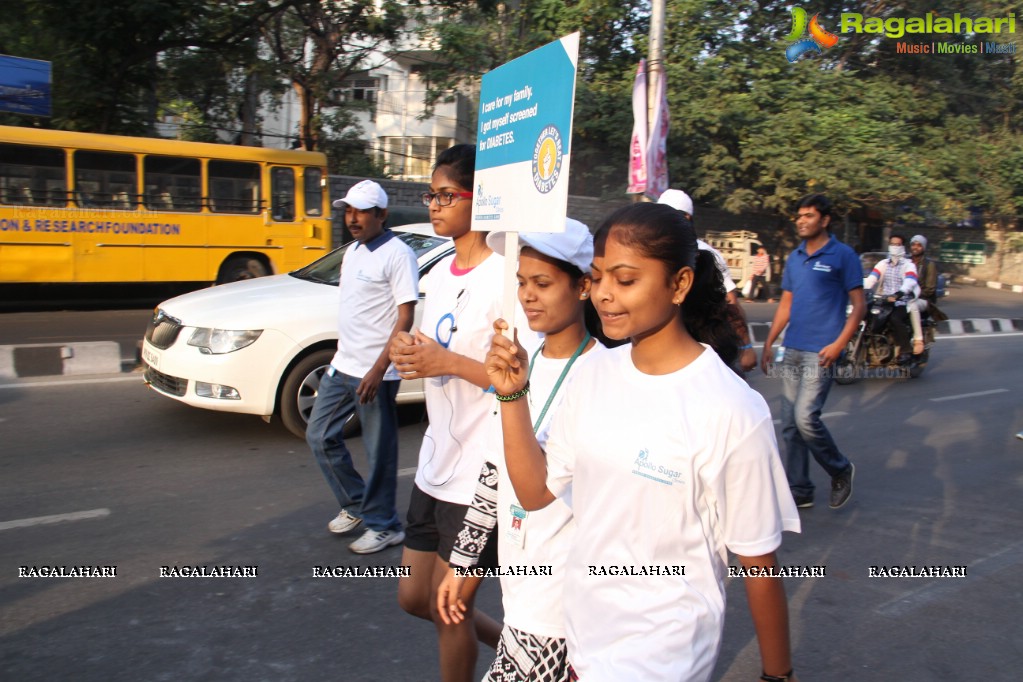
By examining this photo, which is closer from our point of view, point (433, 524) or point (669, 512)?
point (669, 512)

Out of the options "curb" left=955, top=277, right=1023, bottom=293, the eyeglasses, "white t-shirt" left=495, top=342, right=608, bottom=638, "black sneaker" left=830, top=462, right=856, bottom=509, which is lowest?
"black sneaker" left=830, top=462, right=856, bottom=509

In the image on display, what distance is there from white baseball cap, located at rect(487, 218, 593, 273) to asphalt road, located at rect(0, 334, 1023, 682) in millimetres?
1754

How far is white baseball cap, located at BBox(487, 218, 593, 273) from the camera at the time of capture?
2.01 m

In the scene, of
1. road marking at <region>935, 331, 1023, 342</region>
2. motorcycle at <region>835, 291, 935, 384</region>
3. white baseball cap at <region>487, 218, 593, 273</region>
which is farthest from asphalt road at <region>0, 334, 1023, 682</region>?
road marking at <region>935, 331, 1023, 342</region>

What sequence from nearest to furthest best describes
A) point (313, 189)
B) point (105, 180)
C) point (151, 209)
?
point (105, 180)
point (151, 209)
point (313, 189)

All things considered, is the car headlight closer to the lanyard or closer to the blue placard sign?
the lanyard

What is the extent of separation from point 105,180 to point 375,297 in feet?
32.0

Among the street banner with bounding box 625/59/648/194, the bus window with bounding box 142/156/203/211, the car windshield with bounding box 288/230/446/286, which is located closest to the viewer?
the car windshield with bounding box 288/230/446/286

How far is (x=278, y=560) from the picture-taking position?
13.1 feet

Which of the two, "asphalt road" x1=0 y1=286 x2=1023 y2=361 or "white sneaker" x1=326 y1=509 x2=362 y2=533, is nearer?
"white sneaker" x1=326 y1=509 x2=362 y2=533

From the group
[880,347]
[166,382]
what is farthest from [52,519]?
[880,347]

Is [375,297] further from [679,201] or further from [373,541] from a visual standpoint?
[679,201]

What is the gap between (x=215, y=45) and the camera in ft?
53.2

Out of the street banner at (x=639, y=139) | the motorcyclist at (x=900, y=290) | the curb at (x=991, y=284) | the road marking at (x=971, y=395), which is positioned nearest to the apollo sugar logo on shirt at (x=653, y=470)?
the road marking at (x=971, y=395)
